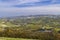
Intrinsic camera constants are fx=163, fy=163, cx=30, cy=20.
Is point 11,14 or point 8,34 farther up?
point 11,14

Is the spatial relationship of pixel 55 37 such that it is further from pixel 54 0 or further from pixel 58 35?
pixel 54 0

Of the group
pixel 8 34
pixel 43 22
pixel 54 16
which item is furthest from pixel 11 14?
pixel 54 16

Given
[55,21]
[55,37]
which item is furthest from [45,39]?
[55,21]

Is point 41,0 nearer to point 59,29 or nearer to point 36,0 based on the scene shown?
point 36,0

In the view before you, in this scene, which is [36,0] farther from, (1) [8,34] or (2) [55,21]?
(1) [8,34]

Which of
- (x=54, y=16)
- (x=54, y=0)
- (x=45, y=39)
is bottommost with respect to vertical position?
(x=45, y=39)

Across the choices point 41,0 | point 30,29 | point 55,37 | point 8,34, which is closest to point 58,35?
point 55,37

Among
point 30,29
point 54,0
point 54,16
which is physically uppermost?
point 54,0

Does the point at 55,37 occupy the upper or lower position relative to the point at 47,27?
lower
